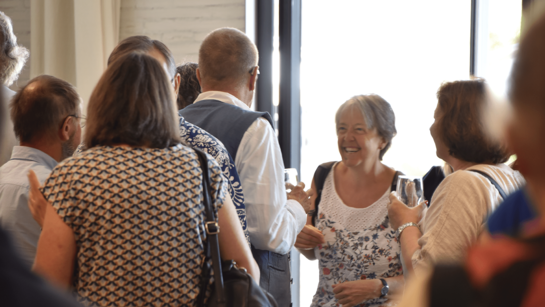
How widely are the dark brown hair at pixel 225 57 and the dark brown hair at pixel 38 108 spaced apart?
1.94 feet

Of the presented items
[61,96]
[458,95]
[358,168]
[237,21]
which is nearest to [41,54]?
[237,21]

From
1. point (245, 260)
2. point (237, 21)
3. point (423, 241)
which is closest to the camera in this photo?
point (245, 260)

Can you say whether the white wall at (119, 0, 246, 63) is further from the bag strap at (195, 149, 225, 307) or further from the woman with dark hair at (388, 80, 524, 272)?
the bag strap at (195, 149, 225, 307)

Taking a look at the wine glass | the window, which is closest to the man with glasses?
the wine glass

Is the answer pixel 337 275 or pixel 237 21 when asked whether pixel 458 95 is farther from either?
pixel 237 21

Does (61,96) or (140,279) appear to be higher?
(61,96)

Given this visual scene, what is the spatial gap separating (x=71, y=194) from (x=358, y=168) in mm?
1636

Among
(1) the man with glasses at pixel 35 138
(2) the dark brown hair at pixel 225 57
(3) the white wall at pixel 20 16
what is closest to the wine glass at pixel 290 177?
(2) the dark brown hair at pixel 225 57

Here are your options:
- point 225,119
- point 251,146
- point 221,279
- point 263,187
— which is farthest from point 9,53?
point 221,279

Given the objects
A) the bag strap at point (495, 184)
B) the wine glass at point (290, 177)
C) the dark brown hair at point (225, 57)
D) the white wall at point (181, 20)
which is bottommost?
the wine glass at point (290, 177)

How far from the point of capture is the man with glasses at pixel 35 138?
1.47m

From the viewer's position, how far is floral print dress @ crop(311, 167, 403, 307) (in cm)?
211

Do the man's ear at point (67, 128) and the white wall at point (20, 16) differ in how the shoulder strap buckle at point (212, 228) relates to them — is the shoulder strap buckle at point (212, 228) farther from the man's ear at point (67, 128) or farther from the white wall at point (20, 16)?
the white wall at point (20, 16)

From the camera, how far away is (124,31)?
334 cm
